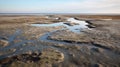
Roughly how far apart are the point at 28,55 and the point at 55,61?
235 cm

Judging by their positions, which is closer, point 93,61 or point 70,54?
point 93,61

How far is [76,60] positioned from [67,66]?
3.82 ft

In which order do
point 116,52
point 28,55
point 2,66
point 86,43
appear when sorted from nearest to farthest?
1. point 2,66
2. point 28,55
3. point 116,52
4. point 86,43

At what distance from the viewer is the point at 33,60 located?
864cm

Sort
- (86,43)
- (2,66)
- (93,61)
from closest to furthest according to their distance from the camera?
1. (2,66)
2. (93,61)
3. (86,43)

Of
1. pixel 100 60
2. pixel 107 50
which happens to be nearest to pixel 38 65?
pixel 100 60

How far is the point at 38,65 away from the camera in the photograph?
7.91 meters

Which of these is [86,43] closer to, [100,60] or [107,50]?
[107,50]

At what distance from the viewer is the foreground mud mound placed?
26.2 ft

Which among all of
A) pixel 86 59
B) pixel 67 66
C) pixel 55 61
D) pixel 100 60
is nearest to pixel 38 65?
pixel 55 61

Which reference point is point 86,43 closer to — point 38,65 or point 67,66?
point 67,66

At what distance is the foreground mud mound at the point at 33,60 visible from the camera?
800 centimetres

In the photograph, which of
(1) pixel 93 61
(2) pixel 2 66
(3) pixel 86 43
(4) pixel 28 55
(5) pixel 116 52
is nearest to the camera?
(2) pixel 2 66

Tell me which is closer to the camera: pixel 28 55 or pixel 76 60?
pixel 76 60
